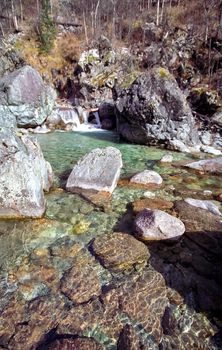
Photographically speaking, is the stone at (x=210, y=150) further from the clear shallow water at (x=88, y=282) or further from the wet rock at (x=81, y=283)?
the wet rock at (x=81, y=283)

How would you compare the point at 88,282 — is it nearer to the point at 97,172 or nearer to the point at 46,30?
Answer: the point at 97,172

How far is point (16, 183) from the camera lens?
5031 mm

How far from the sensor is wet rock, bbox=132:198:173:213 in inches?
220

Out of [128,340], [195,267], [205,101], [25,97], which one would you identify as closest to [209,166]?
[195,267]

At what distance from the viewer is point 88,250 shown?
421 cm

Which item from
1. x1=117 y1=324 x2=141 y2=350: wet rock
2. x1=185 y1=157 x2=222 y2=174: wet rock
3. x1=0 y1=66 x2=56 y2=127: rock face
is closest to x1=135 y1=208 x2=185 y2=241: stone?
x1=117 y1=324 x2=141 y2=350: wet rock

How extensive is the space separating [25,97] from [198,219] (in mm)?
13769

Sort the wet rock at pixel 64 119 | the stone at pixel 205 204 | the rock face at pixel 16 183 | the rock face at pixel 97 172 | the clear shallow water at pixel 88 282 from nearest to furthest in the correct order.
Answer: the clear shallow water at pixel 88 282 < the rock face at pixel 16 183 < the stone at pixel 205 204 < the rock face at pixel 97 172 < the wet rock at pixel 64 119

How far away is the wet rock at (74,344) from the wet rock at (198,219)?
2.72 m

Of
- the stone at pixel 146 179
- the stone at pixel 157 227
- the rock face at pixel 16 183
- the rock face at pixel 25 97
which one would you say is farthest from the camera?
the rock face at pixel 25 97

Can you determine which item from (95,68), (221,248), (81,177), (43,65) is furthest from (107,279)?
(43,65)

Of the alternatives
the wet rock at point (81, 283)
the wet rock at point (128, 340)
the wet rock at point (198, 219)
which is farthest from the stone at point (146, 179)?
the wet rock at point (128, 340)

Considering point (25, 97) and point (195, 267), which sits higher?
point (25, 97)

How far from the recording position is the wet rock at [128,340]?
2670 mm
